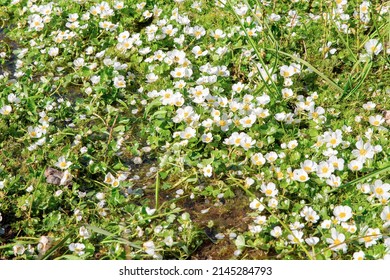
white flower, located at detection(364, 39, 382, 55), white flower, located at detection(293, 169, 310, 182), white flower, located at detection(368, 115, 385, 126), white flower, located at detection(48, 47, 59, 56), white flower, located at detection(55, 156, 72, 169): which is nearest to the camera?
white flower, located at detection(293, 169, 310, 182)

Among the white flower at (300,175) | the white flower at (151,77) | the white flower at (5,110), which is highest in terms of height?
the white flower at (5,110)

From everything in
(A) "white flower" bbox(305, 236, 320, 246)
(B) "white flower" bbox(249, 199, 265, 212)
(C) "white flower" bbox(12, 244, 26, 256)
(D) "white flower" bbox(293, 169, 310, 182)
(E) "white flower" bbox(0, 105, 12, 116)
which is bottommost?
(A) "white flower" bbox(305, 236, 320, 246)

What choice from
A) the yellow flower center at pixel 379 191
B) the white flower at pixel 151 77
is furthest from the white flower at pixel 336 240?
the white flower at pixel 151 77

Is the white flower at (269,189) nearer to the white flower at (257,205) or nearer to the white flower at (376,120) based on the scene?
the white flower at (257,205)

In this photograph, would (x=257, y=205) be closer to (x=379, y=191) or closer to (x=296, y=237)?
(x=296, y=237)

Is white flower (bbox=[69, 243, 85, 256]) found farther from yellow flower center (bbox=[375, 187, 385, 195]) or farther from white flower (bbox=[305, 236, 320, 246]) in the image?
yellow flower center (bbox=[375, 187, 385, 195])

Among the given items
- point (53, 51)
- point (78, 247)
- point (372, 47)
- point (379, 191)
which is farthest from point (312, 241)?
point (53, 51)

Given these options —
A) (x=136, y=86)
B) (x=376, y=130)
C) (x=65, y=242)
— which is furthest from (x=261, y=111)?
→ (x=65, y=242)

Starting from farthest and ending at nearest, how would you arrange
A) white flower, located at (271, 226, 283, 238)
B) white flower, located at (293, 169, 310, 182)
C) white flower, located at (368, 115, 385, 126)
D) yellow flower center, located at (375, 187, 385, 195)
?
1. white flower, located at (368, 115, 385, 126)
2. white flower, located at (293, 169, 310, 182)
3. yellow flower center, located at (375, 187, 385, 195)
4. white flower, located at (271, 226, 283, 238)

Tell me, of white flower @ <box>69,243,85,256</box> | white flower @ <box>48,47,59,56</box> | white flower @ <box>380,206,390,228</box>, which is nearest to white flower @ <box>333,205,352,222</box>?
white flower @ <box>380,206,390,228</box>

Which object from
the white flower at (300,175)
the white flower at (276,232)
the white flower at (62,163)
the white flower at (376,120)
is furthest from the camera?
the white flower at (376,120)
